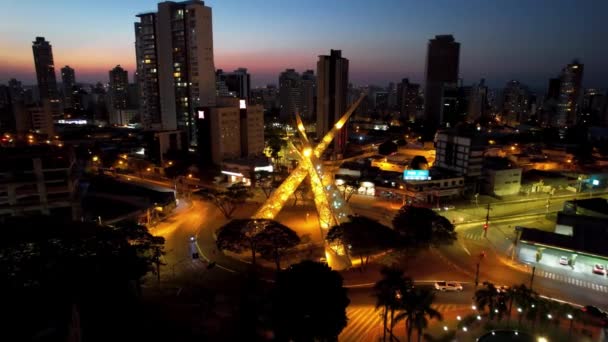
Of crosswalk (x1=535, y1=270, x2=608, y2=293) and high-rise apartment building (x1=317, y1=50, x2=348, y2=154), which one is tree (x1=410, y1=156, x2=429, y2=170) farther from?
high-rise apartment building (x1=317, y1=50, x2=348, y2=154)

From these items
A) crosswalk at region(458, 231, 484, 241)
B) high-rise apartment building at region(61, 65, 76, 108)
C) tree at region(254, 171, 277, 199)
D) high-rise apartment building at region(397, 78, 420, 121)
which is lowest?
crosswalk at region(458, 231, 484, 241)

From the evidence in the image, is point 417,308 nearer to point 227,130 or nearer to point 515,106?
point 227,130

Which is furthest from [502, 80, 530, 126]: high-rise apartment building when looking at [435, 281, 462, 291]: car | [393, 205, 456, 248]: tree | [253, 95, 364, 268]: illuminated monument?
[435, 281, 462, 291]: car

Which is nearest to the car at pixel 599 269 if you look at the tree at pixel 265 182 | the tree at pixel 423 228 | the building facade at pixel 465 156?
the tree at pixel 423 228

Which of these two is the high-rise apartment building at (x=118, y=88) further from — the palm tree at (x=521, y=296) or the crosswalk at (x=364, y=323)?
the palm tree at (x=521, y=296)

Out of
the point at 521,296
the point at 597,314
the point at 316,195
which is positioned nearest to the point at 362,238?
the point at 316,195
